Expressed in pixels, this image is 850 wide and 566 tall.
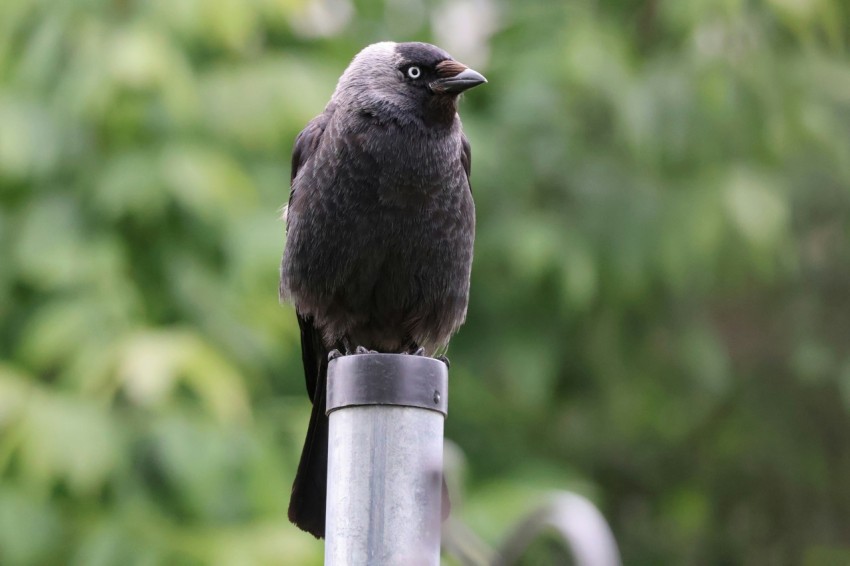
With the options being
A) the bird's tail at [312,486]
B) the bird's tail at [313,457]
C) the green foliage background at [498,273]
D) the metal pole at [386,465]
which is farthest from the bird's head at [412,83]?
the green foliage background at [498,273]

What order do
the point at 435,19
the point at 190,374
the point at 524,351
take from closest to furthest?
the point at 190,374 < the point at 524,351 < the point at 435,19

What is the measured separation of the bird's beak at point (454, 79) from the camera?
13.8 feet

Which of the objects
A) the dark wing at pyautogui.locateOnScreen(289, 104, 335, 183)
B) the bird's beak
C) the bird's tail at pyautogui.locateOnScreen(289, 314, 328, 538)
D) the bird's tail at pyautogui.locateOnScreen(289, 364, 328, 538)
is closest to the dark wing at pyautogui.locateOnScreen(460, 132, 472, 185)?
the bird's beak

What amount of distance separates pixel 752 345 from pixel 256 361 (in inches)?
137

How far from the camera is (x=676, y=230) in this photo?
22.6ft

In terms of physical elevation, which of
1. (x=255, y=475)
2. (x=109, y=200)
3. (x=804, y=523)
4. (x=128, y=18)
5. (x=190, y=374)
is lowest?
(x=804, y=523)

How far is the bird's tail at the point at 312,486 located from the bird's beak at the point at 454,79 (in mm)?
1130

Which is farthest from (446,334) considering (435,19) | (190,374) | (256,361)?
(435,19)

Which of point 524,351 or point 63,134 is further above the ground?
point 63,134

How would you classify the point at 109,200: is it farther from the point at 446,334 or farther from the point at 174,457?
the point at 446,334

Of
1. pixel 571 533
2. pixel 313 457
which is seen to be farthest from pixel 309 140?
pixel 571 533

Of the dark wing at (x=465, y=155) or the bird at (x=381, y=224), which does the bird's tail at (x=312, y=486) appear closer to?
the bird at (x=381, y=224)

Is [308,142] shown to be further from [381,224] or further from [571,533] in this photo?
[571,533]

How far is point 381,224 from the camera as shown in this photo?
156 inches
